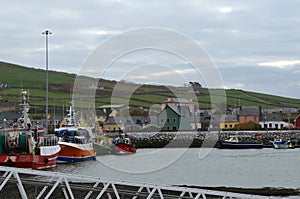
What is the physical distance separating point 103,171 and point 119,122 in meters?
94.4

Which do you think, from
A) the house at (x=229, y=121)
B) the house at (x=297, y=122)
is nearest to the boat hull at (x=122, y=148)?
the house at (x=229, y=121)

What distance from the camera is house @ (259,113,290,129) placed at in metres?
162

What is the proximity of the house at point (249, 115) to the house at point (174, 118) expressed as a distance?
16700 mm

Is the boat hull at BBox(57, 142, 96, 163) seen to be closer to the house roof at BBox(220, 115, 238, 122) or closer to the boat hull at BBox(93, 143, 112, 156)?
the boat hull at BBox(93, 143, 112, 156)

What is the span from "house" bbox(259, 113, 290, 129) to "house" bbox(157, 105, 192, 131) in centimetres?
2244

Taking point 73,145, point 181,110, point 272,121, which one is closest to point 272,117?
point 272,121

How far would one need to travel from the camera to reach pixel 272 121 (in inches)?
6417

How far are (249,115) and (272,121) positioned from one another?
7.10 m

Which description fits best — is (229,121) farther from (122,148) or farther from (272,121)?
(122,148)

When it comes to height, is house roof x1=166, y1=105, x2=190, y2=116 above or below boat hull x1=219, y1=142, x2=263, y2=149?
above

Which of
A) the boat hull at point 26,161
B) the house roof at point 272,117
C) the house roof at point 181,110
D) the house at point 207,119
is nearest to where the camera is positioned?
the boat hull at point 26,161

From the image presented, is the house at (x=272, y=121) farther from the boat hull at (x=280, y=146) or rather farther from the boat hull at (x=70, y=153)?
the boat hull at (x=70, y=153)

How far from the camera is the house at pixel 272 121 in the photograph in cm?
16200

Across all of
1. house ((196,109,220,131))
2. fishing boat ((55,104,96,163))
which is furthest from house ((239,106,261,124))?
fishing boat ((55,104,96,163))
